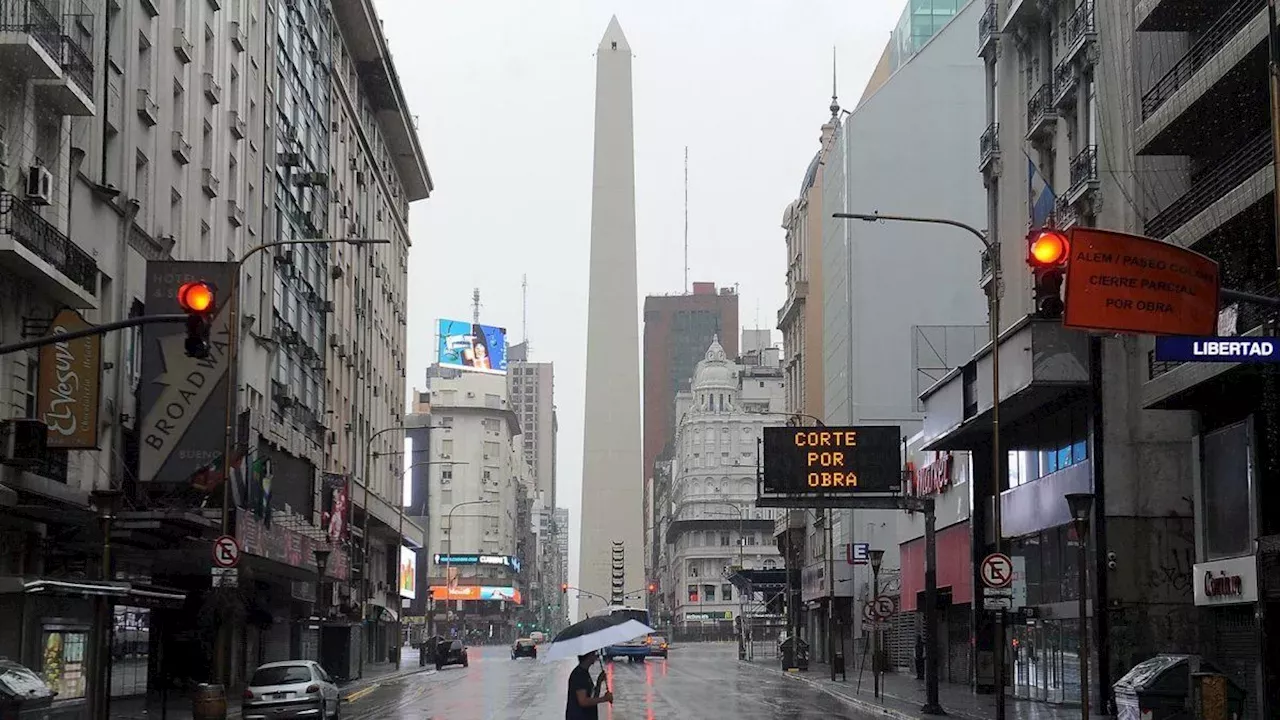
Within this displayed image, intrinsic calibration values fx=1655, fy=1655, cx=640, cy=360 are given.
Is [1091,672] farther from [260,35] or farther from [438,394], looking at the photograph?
[438,394]

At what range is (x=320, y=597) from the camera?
53500 mm

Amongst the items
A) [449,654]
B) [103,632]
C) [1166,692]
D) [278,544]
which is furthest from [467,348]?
[1166,692]

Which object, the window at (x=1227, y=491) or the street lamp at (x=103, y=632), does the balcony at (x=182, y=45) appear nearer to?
the street lamp at (x=103, y=632)

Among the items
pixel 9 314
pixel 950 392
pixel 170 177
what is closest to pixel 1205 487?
pixel 950 392

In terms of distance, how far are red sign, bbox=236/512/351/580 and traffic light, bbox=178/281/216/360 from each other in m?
22.8

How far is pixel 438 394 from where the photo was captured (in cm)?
19312

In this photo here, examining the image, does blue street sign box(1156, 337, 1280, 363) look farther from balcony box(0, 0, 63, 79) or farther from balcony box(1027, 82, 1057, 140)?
balcony box(1027, 82, 1057, 140)

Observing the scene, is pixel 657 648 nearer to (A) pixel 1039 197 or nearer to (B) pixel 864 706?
(B) pixel 864 706

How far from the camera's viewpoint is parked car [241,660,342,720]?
33000 mm

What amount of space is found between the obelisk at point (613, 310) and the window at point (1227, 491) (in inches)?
2638

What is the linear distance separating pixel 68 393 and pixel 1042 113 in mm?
25325

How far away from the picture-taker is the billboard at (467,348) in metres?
195

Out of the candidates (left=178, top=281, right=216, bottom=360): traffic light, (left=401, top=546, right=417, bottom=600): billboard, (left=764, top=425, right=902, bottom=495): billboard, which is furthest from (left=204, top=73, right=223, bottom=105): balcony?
(left=401, top=546, right=417, bottom=600): billboard

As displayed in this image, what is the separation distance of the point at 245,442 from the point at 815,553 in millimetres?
49710
